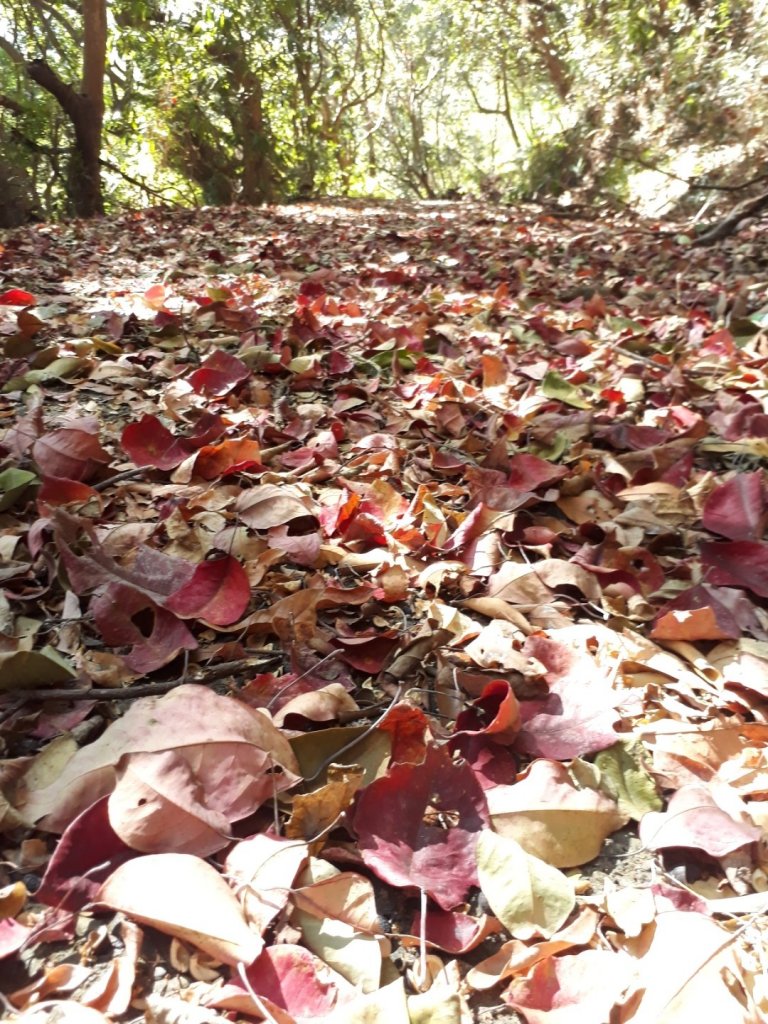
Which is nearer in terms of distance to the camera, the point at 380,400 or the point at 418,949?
the point at 418,949

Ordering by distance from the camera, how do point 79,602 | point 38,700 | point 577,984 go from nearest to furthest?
point 577,984 → point 38,700 → point 79,602

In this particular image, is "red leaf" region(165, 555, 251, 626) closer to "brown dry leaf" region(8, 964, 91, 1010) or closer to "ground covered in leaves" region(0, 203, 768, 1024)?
"ground covered in leaves" region(0, 203, 768, 1024)

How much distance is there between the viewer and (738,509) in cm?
115

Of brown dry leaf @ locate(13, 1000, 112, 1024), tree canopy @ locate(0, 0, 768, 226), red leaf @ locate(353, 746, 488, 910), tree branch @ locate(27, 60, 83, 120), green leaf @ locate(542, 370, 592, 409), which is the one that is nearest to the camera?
brown dry leaf @ locate(13, 1000, 112, 1024)

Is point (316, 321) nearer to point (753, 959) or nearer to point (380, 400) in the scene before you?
point (380, 400)

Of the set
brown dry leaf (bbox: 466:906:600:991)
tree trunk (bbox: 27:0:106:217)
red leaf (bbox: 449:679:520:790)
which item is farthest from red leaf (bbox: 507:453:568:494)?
tree trunk (bbox: 27:0:106:217)

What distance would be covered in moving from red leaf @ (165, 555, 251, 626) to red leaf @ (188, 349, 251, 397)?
770mm

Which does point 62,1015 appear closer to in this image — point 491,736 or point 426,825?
point 426,825

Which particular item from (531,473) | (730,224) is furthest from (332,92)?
(531,473)

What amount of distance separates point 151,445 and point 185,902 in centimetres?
89

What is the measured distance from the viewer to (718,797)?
29.2 inches

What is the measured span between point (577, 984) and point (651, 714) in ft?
1.14

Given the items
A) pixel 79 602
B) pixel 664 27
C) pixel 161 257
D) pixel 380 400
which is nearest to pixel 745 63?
pixel 664 27

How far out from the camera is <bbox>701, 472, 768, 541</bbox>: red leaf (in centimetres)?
113
